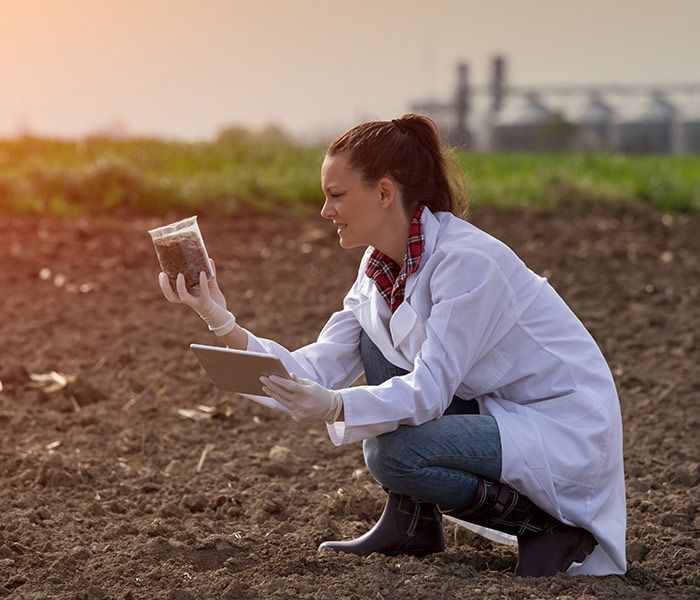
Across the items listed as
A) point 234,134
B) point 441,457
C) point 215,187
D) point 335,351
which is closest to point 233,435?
point 335,351

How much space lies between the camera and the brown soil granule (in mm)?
3059

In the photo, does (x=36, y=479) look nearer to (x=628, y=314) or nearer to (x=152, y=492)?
(x=152, y=492)

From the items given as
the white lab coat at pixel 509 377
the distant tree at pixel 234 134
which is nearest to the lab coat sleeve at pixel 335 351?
the white lab coat at pixel 509 377

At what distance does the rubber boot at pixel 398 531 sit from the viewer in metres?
3.35

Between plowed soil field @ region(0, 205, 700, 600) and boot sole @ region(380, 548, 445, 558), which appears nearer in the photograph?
plowed soil field @ region(0, 205, 700, 600)

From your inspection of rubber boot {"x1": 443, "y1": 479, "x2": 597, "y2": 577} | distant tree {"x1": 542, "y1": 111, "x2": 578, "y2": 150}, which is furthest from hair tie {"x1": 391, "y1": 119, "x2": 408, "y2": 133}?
distant tree {"x1": 542, "y1": 111, "x2": 578, "y2": 150}

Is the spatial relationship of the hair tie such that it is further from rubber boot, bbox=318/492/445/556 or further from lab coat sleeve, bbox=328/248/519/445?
rubber boot, bbox=318/492/445/556

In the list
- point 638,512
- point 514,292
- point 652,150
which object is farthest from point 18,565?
point 652,150

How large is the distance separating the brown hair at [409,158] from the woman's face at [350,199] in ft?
0.07

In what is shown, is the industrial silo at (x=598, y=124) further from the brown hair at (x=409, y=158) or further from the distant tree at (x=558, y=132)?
the brown hair at (x=409, y=158)

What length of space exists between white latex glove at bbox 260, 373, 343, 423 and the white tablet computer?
0.02 meters

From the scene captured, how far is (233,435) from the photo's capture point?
15.7ft

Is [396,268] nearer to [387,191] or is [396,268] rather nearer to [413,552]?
[387,191]

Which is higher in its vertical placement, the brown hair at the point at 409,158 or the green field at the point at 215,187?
the brown hair at the point at 409,158
